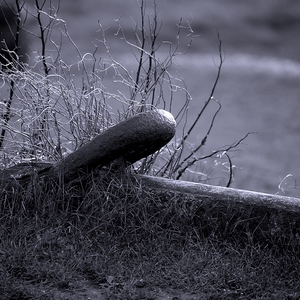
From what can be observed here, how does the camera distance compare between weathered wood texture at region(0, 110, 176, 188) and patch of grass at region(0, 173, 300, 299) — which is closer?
patch of grass at region(0, 173, 300, 299)

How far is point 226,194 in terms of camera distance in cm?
420

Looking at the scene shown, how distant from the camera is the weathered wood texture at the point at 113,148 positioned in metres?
4.19

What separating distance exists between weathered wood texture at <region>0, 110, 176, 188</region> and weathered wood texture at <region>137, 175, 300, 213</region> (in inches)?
10.2

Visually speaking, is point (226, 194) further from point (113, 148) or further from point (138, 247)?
point (113, 148)

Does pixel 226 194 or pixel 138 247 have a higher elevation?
pixel 226 194

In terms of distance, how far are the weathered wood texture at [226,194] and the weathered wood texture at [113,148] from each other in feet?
0.85

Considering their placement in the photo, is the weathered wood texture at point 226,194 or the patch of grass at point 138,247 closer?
the patch of grass at point 138,247

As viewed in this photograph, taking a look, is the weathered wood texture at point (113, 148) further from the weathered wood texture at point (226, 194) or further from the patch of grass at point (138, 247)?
the weathered wood texture at point (226, 194)

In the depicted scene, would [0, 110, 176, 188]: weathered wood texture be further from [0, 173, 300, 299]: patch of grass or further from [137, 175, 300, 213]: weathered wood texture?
[137, 175, 300, 213]: weathered wood texture

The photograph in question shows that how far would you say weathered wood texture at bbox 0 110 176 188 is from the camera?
4188 millimetres

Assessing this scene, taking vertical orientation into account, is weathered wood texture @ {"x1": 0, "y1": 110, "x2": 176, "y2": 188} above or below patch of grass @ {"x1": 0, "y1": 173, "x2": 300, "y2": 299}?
above

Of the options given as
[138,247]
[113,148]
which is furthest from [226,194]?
[113,148]

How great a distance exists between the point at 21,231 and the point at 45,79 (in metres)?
1.55

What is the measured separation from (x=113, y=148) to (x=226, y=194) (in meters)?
0.87
